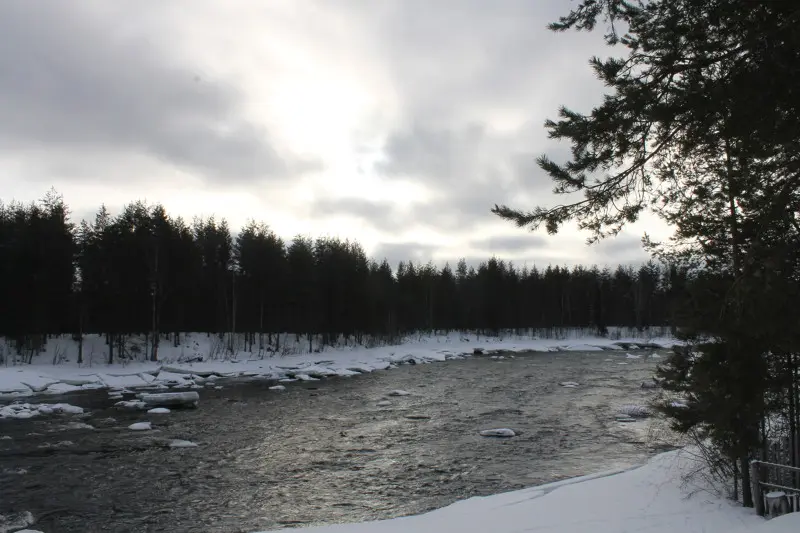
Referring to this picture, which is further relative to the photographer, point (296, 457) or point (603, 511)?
point (296, 457)

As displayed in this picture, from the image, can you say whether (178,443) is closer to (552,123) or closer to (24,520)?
(24,520)

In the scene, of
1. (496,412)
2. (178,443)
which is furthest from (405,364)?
(178,443)

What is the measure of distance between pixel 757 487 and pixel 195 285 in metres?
49.8

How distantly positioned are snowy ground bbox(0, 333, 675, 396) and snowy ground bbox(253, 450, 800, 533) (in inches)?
485

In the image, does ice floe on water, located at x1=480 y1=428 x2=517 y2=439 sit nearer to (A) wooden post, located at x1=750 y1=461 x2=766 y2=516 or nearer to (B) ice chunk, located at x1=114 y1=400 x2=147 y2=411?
(A) wooden post, located at x1=750 y1=461 x2=766 y2=516

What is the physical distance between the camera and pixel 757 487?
7.41m

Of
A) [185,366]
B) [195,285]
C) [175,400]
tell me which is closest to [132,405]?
[175,400]

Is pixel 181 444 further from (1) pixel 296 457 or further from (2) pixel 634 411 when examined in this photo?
(2) pixel 634 411

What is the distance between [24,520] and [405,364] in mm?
38168

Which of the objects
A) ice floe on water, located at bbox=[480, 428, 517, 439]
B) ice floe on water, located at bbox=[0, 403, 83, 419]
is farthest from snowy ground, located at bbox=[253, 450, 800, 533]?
ice floe on water, located at bbox=[0, 403, 83, 419]

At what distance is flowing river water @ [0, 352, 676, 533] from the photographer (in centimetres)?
1076

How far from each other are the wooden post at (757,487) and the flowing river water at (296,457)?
5.25 meters

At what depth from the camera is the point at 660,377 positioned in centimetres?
916

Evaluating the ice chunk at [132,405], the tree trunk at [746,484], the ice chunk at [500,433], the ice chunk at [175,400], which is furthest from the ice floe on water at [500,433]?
the ice chunk at [132,405]
